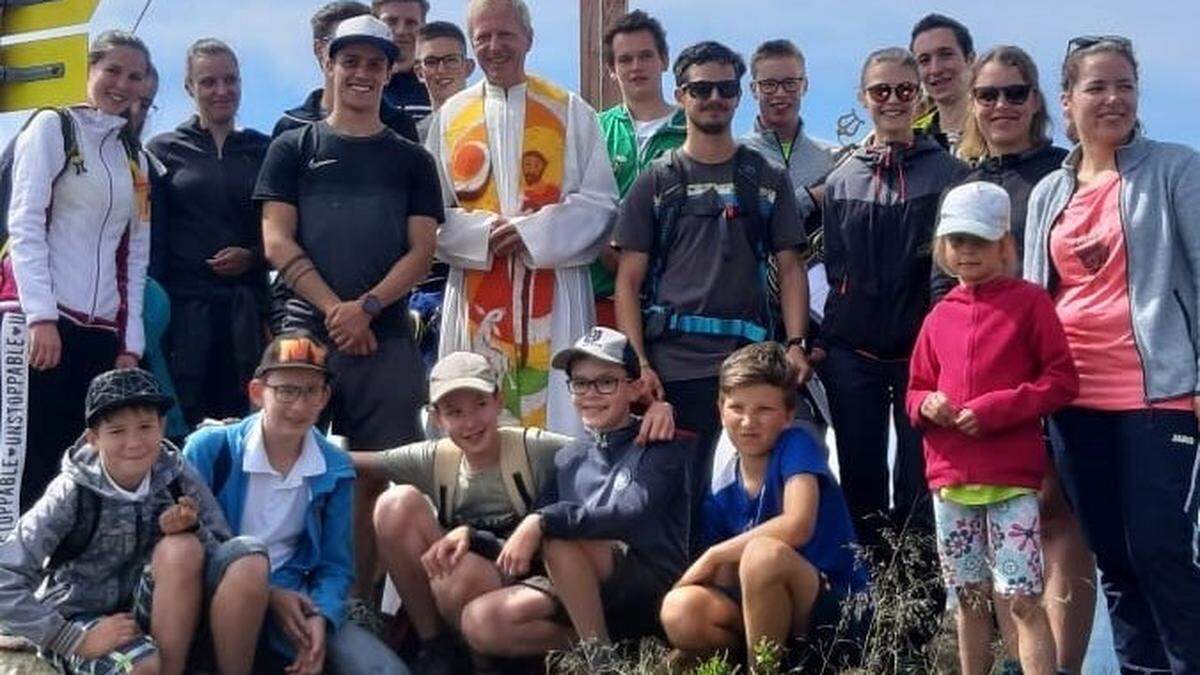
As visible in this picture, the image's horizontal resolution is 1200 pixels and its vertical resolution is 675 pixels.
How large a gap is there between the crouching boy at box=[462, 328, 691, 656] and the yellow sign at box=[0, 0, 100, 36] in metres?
2.60

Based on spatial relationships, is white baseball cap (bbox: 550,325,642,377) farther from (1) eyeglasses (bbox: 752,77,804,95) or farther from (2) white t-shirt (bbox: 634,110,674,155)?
(1) eyeglasses (bbox: 752,77,804,95)

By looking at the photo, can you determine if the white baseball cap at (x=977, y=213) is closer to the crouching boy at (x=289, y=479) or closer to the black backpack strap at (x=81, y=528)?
the crouching boy at (x=289, y=479)

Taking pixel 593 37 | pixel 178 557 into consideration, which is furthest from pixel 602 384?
pixel 593 37

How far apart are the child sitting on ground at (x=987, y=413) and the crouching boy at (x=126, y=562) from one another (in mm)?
2397

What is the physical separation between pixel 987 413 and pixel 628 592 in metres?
1.54

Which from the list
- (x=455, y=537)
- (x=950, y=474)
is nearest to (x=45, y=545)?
(x=455, y=537)

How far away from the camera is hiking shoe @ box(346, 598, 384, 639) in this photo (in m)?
6.51

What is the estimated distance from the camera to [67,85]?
703cm

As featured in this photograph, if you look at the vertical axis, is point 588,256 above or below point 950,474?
above

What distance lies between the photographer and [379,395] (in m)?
6.79

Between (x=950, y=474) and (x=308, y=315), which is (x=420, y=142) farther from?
(x=950, y=474)

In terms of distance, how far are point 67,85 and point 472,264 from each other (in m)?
1.85

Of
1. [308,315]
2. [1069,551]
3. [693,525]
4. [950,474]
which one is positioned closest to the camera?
[950,474]

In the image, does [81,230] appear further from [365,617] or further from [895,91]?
[895,91]
